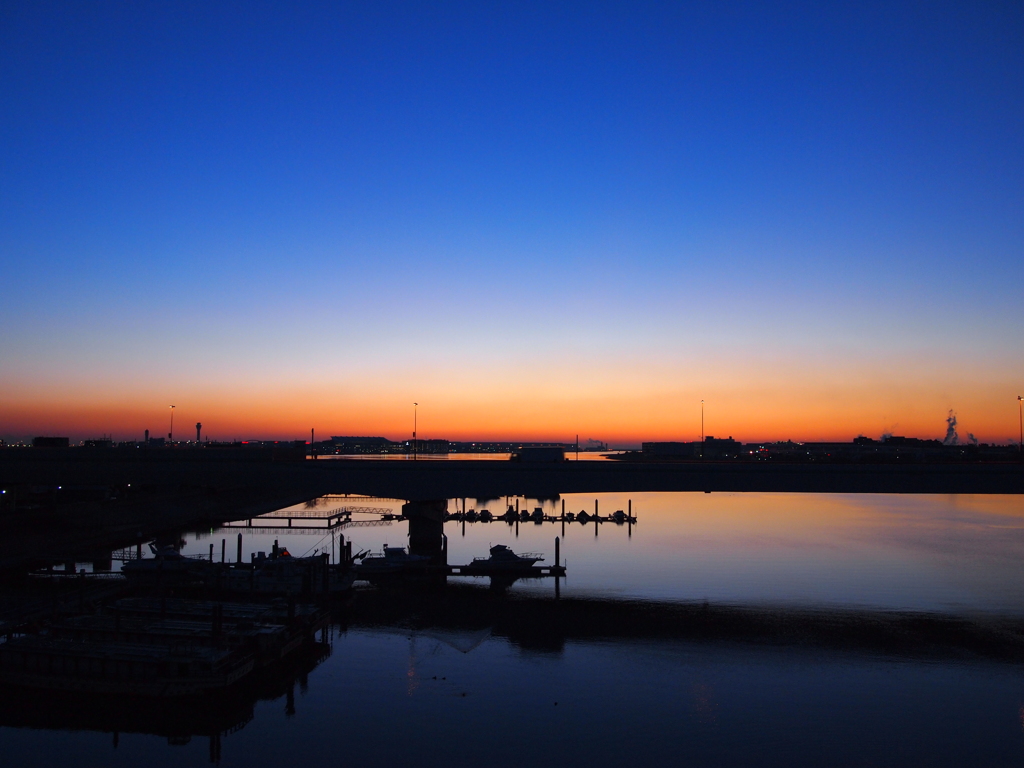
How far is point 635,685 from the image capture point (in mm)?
29359

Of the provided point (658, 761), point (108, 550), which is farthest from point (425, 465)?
point (658, 761)

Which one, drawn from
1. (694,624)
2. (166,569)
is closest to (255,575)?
(166,569)

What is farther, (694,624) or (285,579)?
(285,579)

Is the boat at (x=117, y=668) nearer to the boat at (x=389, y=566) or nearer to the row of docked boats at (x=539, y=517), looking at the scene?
the boat at (x=389, y=566)

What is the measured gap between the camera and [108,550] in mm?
55906

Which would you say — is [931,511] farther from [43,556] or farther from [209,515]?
[43,556]

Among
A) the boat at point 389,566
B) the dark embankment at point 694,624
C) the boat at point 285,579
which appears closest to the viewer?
the dark embankment at point 694,624

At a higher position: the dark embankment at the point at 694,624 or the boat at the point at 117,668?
the boat at the point at 117,668

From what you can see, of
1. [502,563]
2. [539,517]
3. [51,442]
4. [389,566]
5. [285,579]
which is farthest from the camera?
[51,442]

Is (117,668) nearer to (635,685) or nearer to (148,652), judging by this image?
(148,652)

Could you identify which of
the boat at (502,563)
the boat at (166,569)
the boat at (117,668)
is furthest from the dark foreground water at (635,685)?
the boat at (166,569)

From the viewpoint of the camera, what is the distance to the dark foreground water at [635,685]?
2388cm

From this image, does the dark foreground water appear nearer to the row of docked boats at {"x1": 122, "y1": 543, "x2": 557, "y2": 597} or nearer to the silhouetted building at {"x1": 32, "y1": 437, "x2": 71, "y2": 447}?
the row of docked boats at {"x1": 122, "y1": 543, "x2": 557, "y2": 597}

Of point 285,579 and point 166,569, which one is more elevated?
point 166,569
